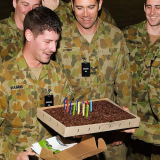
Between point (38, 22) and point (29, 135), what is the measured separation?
2.91ft

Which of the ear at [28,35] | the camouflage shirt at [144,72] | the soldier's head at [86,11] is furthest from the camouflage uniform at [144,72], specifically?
the ear at [28,35]

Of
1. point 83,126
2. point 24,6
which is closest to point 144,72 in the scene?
point 24,6

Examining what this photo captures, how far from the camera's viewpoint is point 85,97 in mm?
3309

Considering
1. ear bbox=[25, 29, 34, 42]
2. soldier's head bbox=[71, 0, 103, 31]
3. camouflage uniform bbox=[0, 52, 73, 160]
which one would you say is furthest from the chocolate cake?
soldier's head bbox=[71, 0, 103, 31]

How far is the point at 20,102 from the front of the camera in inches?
101

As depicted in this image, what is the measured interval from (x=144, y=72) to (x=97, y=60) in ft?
2.28

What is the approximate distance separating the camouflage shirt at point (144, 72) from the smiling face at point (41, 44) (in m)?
1.41

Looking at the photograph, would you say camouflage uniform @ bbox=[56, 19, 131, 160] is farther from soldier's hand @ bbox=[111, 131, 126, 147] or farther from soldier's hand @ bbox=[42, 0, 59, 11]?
soldier's hand @ bbox=[42, 0, 59, 11]

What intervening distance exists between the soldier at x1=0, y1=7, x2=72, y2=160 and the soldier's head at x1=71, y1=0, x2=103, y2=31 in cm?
51

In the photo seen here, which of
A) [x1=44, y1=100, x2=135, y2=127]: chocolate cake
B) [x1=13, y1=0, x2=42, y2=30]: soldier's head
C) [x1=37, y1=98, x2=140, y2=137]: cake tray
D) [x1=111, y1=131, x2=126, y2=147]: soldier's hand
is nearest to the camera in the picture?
[x1=37, y1=98, x2=140, y2=137]: cake tray

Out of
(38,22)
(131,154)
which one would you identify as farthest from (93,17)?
(131,154)

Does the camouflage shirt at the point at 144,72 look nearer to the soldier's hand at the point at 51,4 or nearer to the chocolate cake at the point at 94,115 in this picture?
the soldier's hand at the point at 51,4

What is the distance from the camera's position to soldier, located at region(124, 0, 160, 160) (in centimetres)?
357

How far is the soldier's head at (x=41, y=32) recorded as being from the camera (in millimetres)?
2533
